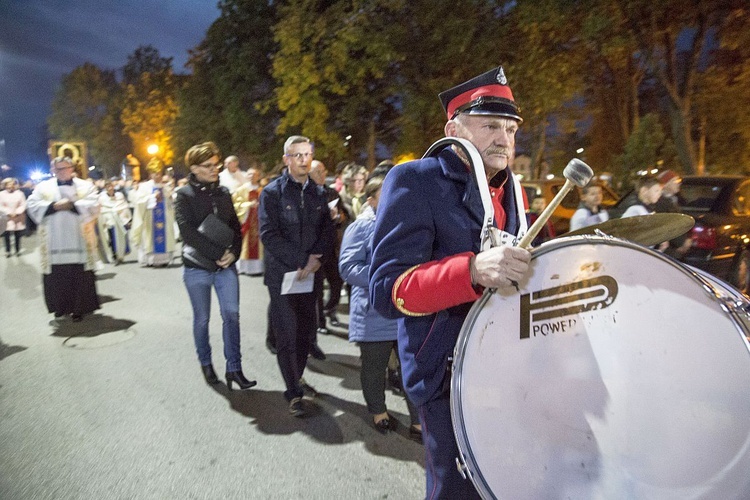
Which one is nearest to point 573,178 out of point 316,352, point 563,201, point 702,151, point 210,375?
point 210,375

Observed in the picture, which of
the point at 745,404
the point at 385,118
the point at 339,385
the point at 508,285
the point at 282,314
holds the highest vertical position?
the point at 385,118

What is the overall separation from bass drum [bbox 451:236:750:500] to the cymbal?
21 centimetres

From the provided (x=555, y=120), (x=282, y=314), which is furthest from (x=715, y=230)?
(x=555, y=120)

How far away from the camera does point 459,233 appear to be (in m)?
1.75

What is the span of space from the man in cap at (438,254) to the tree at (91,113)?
63078mm

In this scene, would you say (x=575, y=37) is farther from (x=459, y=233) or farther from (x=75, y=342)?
(x=459, y=233)

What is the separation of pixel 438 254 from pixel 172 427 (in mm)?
3063

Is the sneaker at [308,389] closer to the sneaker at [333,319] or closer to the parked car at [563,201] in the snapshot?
→ the sneaker at [333,319]

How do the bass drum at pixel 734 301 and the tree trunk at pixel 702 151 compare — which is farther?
the tree trunk at pixel 702 151

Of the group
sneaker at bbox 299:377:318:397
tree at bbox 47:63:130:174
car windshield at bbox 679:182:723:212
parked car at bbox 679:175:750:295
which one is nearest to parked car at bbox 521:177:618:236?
car windshield at bbox 679:182:723:212

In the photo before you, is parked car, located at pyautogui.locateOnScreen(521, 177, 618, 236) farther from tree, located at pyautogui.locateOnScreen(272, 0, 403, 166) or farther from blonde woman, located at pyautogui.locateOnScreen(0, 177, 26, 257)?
blonde woman, located at pyautogui.locateOnScreen(0, 177, 26, 257)

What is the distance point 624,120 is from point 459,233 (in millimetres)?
27735

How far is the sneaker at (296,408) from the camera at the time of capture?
13.9 feet

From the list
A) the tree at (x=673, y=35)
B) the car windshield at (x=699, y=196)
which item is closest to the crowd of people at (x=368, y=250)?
the car windshield at (x=699, y=196)
